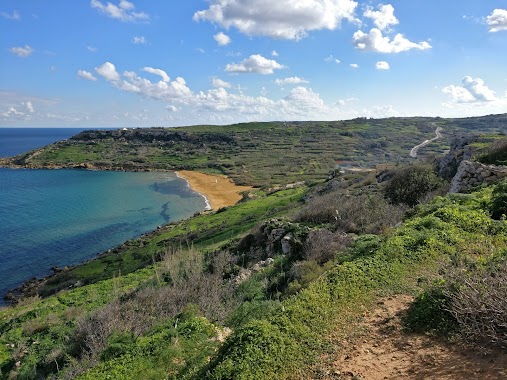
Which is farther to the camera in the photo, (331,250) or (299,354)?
(331,250)

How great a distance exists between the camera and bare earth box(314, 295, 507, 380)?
7.53m

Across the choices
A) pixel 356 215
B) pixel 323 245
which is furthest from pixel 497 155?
pixel 323 245

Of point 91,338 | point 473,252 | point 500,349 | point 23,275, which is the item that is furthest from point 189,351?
point 23,275

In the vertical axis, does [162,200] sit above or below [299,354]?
below

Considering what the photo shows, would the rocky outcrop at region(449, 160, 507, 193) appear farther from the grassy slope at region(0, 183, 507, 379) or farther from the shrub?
the shrub

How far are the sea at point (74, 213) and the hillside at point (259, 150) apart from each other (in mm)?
20503

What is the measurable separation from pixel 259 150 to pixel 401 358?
150190 millimetres

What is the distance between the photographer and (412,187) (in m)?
30.8

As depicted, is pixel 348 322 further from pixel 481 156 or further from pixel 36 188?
pixel 36 188

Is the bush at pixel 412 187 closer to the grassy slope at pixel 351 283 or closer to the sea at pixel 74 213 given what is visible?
the grassy slope at pixel 351 283

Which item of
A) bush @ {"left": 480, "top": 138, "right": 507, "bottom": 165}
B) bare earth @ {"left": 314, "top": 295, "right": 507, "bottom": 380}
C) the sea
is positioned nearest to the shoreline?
the sea

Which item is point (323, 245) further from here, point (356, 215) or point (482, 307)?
point (482, 307)

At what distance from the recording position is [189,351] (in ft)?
37.5

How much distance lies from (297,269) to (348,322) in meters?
7.00
